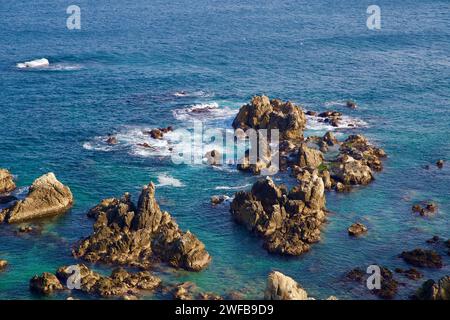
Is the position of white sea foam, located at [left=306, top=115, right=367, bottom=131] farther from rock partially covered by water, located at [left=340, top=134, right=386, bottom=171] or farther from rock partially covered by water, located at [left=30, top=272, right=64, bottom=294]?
Answer: rock partially covered by water, located at [left=30, top=272, right=64, bottom=294]

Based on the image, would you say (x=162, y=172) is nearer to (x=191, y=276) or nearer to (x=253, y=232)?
(x=253, y=232)

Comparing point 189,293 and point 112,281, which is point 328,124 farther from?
point 112,281

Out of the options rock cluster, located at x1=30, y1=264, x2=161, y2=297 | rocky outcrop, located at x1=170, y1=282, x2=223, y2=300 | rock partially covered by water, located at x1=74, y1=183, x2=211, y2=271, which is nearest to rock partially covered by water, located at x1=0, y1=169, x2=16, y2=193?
rock partially covered by water, located at x1=74, y1=183, x2=211, y2=271

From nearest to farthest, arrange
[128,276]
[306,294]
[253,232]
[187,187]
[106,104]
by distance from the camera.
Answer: [306,294] < [128,276] < [253,232] < [187,187] < [106,104]
